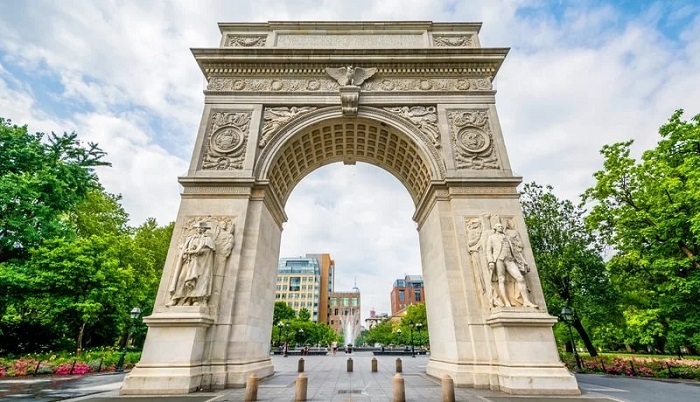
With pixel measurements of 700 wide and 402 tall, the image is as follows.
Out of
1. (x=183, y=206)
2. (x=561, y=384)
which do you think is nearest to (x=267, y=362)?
(x=183, y=206)

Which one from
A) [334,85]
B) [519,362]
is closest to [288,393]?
[519,362]

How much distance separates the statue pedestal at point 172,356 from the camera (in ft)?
31.2

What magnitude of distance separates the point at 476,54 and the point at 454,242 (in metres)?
9.50

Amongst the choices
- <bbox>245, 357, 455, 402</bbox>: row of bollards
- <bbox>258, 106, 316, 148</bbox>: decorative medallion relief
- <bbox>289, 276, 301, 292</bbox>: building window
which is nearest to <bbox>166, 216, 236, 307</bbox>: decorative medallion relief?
<bbox>245, 357, 455, 402</bbox>: row of bollards

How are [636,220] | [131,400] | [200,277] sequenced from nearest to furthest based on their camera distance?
1. [131,400]
2. [200,277]
3. [636,220]

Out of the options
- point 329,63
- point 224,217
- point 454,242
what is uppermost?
point 329,63

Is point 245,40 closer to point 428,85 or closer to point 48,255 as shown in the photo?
point 428,85

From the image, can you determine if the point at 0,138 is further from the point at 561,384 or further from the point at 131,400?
the point at 561,384

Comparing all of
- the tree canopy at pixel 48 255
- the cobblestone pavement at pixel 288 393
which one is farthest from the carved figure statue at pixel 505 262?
the tree canopy at pixel 48 255

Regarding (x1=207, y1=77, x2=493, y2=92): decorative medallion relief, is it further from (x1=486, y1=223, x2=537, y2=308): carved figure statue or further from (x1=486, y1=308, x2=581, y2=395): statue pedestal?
(x1=486, y1=308, x2=581, y2=395): statue pedestal

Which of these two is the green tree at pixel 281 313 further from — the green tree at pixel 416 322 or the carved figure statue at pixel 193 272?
the carved figure statue at pixel 193 272

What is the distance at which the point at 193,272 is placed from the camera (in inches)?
431

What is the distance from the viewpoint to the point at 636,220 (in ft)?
55.0

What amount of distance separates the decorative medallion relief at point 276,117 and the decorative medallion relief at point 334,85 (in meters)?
1.10
